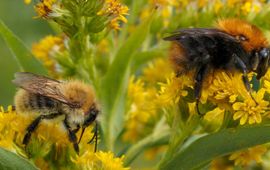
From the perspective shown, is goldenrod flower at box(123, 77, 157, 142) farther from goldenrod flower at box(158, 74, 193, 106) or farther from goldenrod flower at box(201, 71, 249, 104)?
goldenrod flower at box(201, 71, 249, 104)

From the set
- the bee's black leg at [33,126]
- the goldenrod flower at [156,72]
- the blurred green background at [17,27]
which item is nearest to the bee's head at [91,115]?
the bee's black leg at [33,126]

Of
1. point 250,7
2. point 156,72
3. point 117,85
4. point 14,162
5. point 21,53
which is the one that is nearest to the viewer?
point 14,162

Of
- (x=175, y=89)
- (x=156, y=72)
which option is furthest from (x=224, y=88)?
(x=156, y=72)

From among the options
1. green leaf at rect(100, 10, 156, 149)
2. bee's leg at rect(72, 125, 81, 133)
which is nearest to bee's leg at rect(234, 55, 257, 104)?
green leaf at rect(100, 10, 156, 149)

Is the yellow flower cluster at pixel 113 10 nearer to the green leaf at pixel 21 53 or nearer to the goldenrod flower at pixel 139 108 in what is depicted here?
the green leaf at pixel 21 53

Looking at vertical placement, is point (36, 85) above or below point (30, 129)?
above

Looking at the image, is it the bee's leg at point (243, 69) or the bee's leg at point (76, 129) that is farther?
the bee's leg at point (76, 129)

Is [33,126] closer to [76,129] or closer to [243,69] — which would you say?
[76,129]
